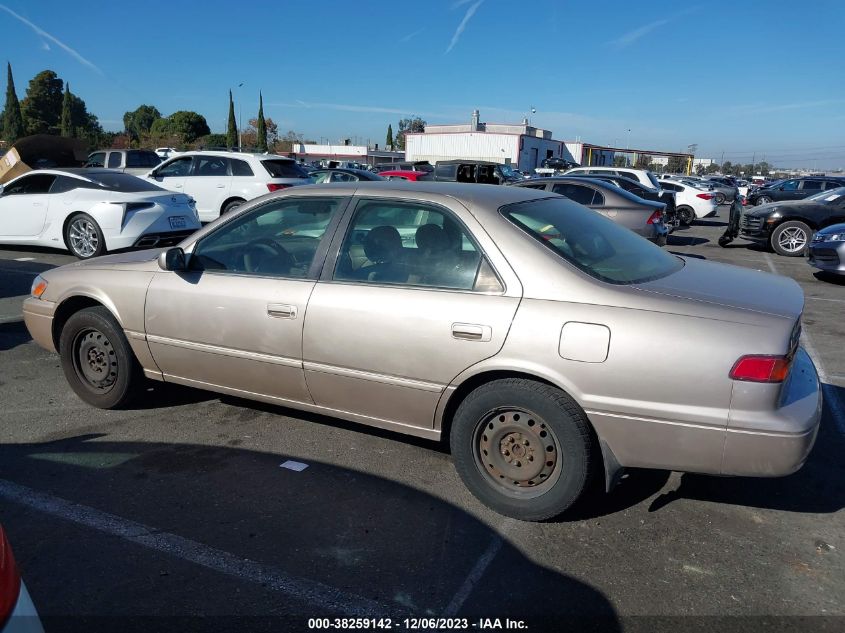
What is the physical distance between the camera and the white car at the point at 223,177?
12.8 metres

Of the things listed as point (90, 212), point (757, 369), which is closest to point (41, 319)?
point (757, 369)

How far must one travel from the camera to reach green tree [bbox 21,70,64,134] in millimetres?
62844

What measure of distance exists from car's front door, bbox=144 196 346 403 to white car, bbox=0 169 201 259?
6.49m

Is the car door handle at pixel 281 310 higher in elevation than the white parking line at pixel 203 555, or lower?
higher

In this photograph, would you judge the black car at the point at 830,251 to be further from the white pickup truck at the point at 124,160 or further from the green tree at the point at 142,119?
the green tree at the point at 142,119

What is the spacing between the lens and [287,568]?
2859mm

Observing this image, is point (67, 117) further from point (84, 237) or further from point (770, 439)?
point (770, 439)

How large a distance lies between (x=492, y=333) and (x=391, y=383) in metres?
0.65

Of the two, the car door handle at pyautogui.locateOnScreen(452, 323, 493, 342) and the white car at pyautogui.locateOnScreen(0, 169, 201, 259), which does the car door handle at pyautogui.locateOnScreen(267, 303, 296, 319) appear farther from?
the white car at pyautogui.locateOnScreen(0, 169, 201, 259)

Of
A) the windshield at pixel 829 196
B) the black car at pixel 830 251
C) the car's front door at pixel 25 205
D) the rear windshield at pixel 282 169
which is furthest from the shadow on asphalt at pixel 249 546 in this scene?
the windshield at pixel 829 196

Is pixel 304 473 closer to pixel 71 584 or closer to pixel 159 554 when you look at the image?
pixel 159 554

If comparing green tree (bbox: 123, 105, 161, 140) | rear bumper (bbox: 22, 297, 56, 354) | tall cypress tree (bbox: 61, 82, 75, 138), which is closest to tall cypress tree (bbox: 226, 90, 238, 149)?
tall cypress tree (bbox: 61, 82, 75, 138)

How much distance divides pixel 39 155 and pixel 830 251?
18166 mm

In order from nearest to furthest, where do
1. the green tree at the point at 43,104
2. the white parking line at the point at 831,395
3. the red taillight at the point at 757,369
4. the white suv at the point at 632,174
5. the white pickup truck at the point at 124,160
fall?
the red taillight at the point at 757,369 → the white parking line at the point at 831,395 → the white suv at the point at 632,174 → the white pickup truck at the point at 124,160 → the green tree at the point at 43,104
